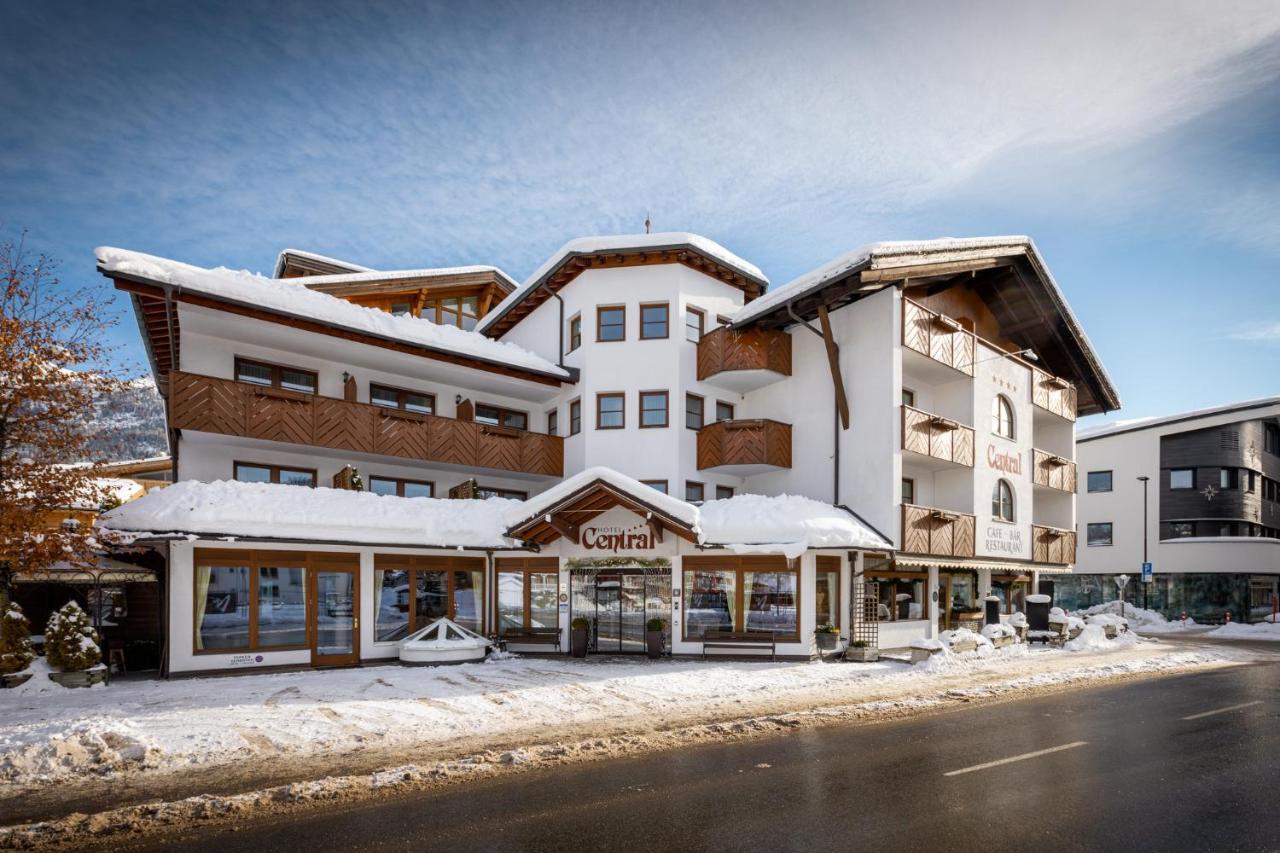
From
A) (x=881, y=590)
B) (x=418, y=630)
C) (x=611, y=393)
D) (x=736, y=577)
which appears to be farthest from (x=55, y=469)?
(x=881, y=590)

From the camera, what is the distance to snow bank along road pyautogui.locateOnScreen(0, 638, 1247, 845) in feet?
30.7

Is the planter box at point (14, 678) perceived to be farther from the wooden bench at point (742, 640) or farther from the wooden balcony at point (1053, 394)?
the wooden balcony at point (1053, 394)

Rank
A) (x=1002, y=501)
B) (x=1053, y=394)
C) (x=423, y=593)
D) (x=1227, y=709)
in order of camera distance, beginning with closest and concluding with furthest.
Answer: (x=1227, y=709) → (x=423, y=593) → (x=1002, y=501) → (x=1053, y=394)

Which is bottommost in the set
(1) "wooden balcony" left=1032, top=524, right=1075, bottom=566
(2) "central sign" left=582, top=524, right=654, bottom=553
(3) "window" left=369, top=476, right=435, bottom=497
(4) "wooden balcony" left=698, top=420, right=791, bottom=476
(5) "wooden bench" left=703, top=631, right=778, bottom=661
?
(5) "wooden bench" left=703, top=631, right=778, bottom=661

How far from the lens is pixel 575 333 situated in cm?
2578

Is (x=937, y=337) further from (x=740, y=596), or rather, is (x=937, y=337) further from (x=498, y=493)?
(x=498, y=493)

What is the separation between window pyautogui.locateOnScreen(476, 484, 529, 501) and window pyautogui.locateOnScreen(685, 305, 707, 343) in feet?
25.0

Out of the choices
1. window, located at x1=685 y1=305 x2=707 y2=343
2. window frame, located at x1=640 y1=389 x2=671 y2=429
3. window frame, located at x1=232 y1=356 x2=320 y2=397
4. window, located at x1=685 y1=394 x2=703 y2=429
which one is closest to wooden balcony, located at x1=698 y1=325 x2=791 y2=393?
window, located at x1=685 y1=305 x2=707 y2=343

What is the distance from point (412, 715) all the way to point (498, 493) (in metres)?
12.8

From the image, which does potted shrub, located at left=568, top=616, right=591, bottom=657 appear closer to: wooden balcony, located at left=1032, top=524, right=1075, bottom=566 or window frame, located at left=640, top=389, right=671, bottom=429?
window frame, located at left=640, top=389, right=671, bottom=429

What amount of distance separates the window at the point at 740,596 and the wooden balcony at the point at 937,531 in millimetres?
3411

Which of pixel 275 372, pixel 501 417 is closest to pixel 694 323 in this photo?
pixel 501 417

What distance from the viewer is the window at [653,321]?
2448 centimetres

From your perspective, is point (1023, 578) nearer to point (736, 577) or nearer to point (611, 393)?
point (736, 577)
